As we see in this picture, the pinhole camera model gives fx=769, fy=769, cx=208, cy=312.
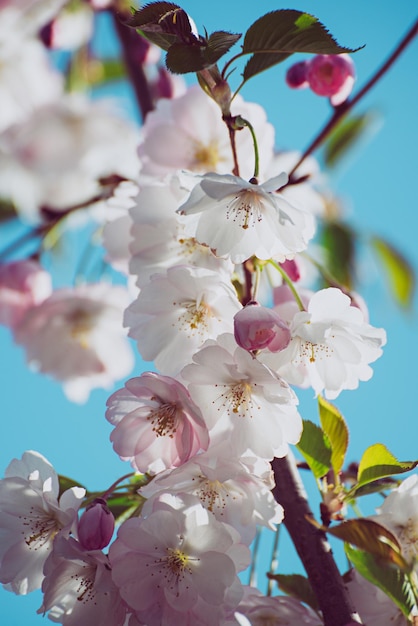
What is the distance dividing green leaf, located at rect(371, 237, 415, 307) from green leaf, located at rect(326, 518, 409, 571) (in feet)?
2.37

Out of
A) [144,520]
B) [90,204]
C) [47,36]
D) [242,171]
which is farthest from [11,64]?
[144,520]

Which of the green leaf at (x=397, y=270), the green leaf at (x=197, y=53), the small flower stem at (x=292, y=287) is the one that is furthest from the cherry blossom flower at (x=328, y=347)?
the green leaf at (x=397, y=270)

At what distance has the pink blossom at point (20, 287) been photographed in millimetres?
1330

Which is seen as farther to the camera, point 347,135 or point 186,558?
point 347,135

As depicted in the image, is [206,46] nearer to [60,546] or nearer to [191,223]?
[191,223]

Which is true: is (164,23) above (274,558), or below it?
above

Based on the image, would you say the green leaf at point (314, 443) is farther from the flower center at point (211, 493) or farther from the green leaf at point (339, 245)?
the green leaf at point (339, 245)

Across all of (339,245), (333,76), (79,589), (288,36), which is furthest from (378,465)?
(339,245)

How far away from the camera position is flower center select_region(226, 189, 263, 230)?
0.70 meters

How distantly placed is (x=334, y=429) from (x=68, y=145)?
796 millimetres

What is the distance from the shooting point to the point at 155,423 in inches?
27.0

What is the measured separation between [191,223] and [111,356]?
82cm

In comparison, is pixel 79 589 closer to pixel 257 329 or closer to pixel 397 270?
pixel 257 329

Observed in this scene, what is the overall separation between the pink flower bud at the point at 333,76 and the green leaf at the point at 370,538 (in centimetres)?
55
